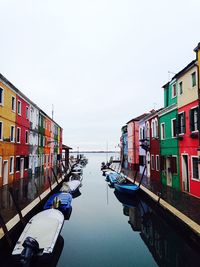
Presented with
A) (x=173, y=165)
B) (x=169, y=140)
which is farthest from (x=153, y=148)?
(x=173, y=165)

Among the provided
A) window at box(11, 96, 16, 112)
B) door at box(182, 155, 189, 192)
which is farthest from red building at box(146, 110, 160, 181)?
window at box(11, 96, 16, 112)

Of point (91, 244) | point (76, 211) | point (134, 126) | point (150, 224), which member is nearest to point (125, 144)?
point (134, 126)

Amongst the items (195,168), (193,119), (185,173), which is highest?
(193,119)

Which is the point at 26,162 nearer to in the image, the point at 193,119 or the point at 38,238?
the point at 38,238

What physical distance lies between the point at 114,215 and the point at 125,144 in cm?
2805

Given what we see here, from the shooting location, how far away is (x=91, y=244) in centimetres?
1033

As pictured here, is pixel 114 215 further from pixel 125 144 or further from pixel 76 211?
pixel 125 144

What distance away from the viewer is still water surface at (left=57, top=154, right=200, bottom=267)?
28.1ft

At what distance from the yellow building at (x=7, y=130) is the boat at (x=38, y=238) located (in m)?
10.7

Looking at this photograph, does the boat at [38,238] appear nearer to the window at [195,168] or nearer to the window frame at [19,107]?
the window at [195,168]

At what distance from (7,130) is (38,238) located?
14691 millimetres

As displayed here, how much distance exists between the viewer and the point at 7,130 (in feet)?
67.5

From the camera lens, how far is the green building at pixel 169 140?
17828 millimetres

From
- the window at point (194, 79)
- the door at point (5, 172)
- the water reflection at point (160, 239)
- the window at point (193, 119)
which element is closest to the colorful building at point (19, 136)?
the door at point (5, 172)
